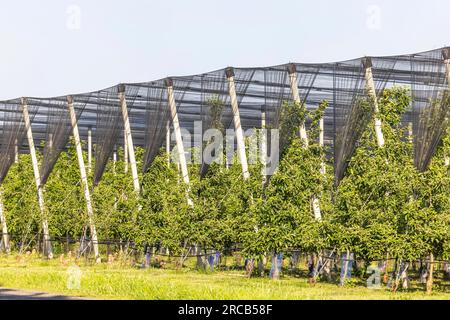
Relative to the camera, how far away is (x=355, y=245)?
27.2 meters

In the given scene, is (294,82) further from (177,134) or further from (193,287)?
(193,287)

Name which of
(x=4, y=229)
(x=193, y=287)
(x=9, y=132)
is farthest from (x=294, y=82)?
(x=4, y=229)

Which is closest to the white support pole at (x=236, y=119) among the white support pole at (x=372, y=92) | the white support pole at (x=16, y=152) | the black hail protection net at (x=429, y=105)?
the white support pole at (x=372, y=92)

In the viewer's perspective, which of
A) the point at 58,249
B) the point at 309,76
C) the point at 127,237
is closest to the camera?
the point at 309,76

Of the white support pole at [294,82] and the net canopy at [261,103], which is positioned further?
the white support pole at [294,82]

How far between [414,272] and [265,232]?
26.3 feet

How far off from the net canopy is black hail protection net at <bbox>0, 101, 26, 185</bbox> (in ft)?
0.22

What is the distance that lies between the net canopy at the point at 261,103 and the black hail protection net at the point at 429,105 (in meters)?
0.03

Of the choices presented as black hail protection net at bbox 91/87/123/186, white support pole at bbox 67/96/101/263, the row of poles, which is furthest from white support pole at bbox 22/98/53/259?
black hail protection net at bbox 91/87/123/186

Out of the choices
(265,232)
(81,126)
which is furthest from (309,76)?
(81,126)

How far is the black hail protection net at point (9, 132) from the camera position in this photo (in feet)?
149

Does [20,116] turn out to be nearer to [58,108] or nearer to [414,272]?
[58,108]

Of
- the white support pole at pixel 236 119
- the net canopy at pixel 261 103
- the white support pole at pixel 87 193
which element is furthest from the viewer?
the white support pole at pixel 87 193

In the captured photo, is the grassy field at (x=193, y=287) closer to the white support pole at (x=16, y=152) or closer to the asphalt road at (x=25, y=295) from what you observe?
the asphalt road at (x=25, y=295)
